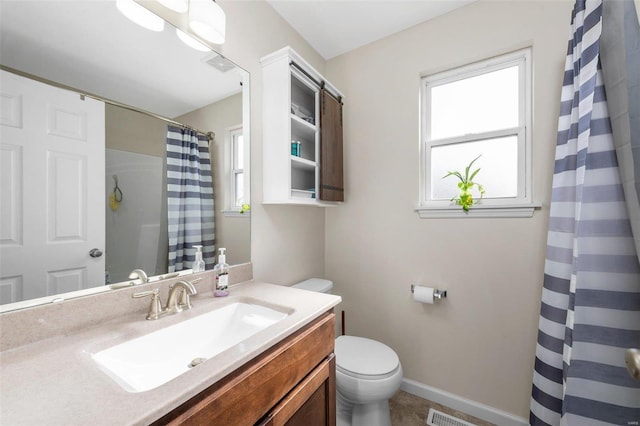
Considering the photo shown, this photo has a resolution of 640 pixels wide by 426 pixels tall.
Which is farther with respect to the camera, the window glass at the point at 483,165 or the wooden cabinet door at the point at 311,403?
the window glass at the point at 483,165

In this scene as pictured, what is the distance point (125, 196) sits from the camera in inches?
37.6

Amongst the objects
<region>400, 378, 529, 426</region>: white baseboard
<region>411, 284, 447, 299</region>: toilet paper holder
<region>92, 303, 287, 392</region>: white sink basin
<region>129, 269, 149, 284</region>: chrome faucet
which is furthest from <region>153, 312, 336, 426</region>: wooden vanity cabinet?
<region>400, 378, 529, 426</region>: white baseboard

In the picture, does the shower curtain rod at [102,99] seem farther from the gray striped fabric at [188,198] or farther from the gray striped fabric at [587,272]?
the gray striped fabric at [587,272]

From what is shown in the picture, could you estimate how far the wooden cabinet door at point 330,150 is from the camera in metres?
1.70

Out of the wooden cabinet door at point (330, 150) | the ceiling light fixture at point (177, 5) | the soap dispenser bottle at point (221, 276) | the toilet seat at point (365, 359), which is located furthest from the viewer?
the wooden cabinet door at point (330, 150)

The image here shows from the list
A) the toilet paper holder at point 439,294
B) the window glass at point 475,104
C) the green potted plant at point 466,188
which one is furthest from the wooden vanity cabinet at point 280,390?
the window glass at point 475,104

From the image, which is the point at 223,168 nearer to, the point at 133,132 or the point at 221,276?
the point at 133,132

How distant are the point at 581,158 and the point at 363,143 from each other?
1.21 m

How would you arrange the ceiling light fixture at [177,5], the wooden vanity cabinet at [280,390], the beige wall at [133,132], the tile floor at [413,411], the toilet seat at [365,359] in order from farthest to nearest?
the tile floor at [413,411] → the toilet seat at [365,359] → the ceiling light fixture at [177,5] → the beige wall at [133,132] → the wooden vanity cabinet at [280,390]

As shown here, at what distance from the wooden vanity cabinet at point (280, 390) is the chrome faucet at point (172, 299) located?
1.39ft

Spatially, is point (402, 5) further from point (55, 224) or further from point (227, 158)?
point (55, 224)

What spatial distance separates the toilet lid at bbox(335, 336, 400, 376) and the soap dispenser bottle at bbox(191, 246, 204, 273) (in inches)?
34.6

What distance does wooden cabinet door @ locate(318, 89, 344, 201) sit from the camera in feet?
5.57

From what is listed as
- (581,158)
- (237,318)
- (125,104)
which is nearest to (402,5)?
(581,158)
